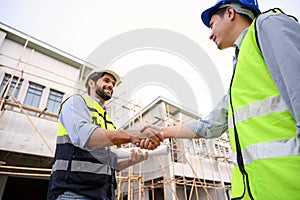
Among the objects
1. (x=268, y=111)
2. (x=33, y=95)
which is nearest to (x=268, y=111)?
(x=268, y=111)

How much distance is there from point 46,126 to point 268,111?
6.89 meters

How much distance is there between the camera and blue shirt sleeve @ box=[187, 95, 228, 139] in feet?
4.80

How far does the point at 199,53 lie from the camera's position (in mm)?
4520

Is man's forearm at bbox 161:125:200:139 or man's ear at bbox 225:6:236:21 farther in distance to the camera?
man's forearm at bbox 161:125:200:139

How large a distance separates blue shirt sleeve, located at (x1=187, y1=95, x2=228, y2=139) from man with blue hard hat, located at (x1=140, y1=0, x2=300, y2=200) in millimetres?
482

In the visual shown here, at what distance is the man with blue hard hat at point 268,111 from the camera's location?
66cm

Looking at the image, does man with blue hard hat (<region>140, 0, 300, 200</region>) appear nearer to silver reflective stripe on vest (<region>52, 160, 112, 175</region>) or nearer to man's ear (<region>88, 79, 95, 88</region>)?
silver reflective stripe on vest (<region>52, 160, 112, 175</region>)

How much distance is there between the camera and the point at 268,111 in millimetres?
772

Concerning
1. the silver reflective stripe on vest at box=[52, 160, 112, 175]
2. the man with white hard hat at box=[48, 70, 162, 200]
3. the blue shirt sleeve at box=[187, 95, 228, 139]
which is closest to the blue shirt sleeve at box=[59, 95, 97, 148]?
the man with white hard hat at box=[48, 70, 162, 200]

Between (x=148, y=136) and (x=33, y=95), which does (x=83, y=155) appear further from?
(x=33, y=95)


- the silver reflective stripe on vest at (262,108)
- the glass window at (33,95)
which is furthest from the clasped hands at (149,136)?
the glass window at (33,95)

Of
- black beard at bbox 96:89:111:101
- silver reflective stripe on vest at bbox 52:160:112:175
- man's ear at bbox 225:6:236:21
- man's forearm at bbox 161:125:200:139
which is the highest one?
black beard at bbox 96:89:111:101

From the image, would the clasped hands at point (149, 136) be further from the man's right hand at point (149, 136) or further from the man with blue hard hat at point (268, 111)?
the man with blue hard hat at point (268, 111)

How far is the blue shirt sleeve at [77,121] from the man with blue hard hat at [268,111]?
43.2 inches
